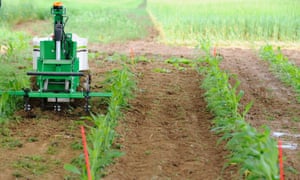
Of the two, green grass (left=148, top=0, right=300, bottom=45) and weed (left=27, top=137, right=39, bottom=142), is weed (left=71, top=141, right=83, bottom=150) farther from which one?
green grass (left=148, top=0, right=300, bottom=45)

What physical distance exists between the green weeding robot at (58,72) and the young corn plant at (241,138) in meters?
1.61

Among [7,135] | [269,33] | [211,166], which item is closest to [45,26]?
[269,33]

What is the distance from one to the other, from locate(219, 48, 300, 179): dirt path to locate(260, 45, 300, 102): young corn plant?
0.37 feet

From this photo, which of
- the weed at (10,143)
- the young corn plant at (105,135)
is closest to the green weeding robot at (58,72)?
the young corn plant at (105,135)

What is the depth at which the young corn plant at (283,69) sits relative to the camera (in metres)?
12.1

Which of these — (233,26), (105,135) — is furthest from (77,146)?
(233,26)

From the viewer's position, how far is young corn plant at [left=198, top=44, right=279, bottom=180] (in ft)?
19.1

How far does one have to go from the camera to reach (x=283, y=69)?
13.6m

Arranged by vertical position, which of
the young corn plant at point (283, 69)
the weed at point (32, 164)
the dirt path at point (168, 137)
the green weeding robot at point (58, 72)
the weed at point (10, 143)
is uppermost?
the green weeding robot at point (58, 72)

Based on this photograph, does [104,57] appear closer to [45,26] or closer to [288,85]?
[288,85]

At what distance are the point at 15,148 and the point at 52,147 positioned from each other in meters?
0.42

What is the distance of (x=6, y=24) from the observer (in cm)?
2403

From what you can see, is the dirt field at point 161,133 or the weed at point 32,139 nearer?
the dirt field at point 161,133

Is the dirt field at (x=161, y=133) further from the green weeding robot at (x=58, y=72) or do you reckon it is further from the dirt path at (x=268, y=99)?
the green weeding robot at (x=58, y=72)
